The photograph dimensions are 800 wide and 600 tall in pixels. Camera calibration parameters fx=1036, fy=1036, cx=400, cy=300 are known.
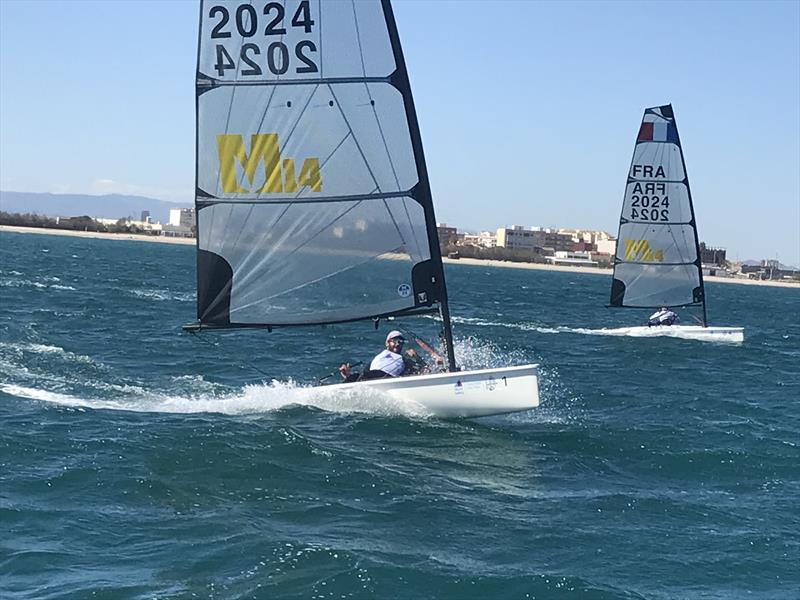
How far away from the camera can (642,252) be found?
30125mm

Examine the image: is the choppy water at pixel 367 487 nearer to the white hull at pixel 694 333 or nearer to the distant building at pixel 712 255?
the white hull at pixel 694 333

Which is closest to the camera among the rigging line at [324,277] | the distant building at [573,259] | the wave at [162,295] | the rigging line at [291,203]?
the rigging line at [291,203]

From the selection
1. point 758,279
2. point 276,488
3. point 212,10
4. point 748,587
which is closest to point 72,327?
point 212,10

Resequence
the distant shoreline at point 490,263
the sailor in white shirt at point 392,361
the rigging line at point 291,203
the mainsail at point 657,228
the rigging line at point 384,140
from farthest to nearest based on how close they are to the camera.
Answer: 1. the distant shoreline at point 490,263
2. the mainsail at point 657,228
3. the sailor in white shirt at point 392,361
4. the rigging line at point 291,203
5. the rigging line at point 384,140

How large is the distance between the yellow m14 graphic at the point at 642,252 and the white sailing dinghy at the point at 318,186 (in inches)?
723

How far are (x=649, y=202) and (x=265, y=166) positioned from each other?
62.5 ft

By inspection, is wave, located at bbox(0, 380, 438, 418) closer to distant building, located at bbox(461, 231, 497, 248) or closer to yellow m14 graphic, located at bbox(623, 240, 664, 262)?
yellow m14 graphic, located at bbox(623, 240, 664, 262)

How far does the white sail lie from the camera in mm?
12328

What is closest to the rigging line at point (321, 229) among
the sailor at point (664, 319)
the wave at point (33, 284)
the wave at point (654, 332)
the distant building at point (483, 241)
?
the wave at point (654, 332)

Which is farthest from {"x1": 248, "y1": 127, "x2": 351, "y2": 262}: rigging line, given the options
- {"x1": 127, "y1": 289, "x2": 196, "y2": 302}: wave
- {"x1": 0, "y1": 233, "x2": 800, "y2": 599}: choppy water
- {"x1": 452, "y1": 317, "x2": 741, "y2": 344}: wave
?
{"x1": 127, "y1": 289, "x2": 196, "y2": 302}: wave

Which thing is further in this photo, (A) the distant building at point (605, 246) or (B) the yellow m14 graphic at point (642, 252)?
(A) the distant building at point (605, 246)

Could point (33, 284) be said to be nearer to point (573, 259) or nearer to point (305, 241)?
point (305, 241)

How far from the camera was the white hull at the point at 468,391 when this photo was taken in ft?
39.1

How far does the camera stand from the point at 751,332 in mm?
35219
